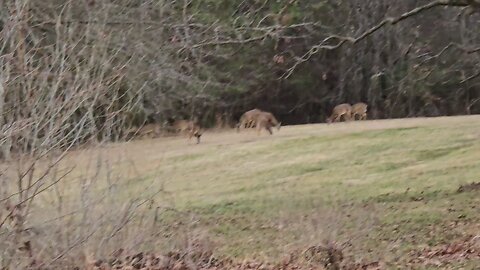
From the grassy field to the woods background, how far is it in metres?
0.86

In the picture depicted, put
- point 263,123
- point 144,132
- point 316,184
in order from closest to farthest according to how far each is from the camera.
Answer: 1. point 144,132
2. point 316,184
3. point 263,123

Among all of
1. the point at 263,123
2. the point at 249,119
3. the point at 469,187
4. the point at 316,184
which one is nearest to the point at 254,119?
the point at 249,119

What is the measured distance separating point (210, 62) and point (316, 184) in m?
6.97

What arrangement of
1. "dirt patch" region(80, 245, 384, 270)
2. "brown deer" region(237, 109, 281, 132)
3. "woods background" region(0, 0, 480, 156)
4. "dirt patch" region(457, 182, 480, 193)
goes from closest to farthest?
"woods background" region(0, 0, 480, 156)
"dirt patch" region(80, 245, 384, 270)
"dirt patch" region(457, 182, 480, 193)
"brown deer" region(237, 109, 281, 132)

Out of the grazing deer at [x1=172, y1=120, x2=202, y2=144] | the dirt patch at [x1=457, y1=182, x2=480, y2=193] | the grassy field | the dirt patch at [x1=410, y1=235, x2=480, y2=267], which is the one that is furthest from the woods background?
the dirt patch at [x1=410, y1=235, x2=480, y2=267]

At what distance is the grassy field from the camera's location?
33.9ft

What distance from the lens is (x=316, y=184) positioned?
16719mm

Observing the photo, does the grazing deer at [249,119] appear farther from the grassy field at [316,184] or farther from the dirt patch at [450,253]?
the dirt patch at [450,253]

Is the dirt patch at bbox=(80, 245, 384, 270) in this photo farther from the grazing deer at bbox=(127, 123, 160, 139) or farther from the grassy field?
the grazing deer at bbox=(127, 123, 160, 139)

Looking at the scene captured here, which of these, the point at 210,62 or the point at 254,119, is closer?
the point at 210,62

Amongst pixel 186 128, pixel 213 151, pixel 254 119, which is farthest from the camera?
pixel 254 119

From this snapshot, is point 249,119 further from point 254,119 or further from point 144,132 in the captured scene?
point 144,132

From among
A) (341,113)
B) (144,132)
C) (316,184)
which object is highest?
(144,132)

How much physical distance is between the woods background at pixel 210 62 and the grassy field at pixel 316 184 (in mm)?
859
